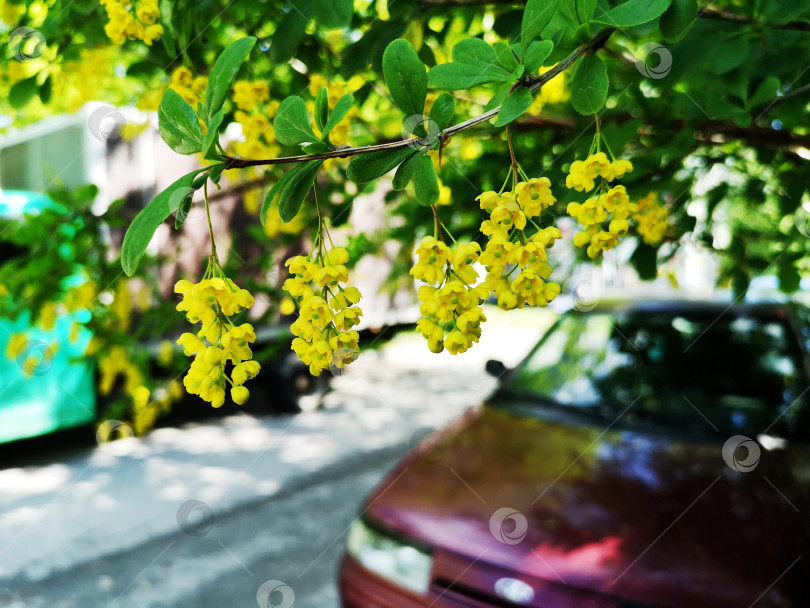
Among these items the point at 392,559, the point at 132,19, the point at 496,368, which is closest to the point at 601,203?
the point at 132,19

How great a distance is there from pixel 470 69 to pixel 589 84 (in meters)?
0.16

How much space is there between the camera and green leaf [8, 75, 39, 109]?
1.80 meters

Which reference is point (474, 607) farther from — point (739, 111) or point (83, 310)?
point (83, 310)

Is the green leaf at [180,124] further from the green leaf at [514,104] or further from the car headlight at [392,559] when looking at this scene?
the car headlight at [392,559]

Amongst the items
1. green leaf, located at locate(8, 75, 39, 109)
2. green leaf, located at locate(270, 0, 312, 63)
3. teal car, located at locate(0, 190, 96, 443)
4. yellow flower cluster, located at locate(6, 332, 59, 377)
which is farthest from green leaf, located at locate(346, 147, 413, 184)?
teal car, located at locate(0, 190, 96, 443)

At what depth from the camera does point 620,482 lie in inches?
91.0

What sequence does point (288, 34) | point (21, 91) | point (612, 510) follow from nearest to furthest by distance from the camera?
point (288, 34) < point (21, 91) < point (612, 510)

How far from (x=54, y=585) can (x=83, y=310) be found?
2010mm

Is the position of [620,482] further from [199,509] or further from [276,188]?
[199,509]

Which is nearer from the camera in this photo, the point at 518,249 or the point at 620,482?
the point at 518,249

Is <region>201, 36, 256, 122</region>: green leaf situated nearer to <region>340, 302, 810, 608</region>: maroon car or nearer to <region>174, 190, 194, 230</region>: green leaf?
<region>174, 190, 194, 230</region>: green leaf

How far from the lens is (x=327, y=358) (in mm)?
796

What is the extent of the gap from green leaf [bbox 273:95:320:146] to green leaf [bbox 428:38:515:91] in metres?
0.17

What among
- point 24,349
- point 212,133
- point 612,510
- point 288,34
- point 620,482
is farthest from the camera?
point 24,349
